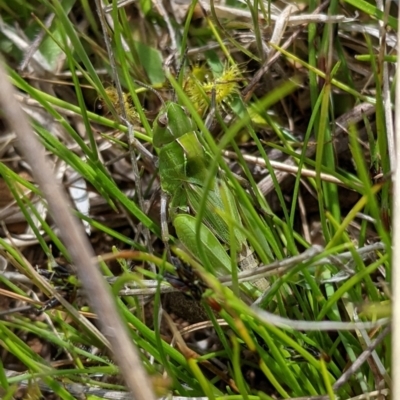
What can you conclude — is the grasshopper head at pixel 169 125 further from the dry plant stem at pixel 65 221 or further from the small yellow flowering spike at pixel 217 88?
the dry plant stem at pixel 65 221

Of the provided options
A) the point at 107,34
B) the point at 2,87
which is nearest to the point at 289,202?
the point at 107,34

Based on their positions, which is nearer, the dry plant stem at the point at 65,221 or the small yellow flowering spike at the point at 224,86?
the dry plant stem at the point at 65,221

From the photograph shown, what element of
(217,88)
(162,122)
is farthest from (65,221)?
(217,88)

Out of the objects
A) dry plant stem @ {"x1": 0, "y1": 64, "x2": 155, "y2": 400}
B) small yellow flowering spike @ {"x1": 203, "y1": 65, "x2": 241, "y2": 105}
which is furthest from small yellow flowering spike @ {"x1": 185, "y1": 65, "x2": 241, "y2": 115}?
dry plant stem @ {"x1": 0, "y1": 64, "x2": 155, "y2": 400}

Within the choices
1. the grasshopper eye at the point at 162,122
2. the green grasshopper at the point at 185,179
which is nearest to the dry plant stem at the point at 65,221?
the green grasshopper at the point at 185,179

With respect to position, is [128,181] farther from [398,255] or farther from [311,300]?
[398,255]

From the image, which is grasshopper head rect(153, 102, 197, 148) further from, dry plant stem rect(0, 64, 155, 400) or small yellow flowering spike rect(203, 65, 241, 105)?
dry plant stem rect(0, 64, 155, 400)

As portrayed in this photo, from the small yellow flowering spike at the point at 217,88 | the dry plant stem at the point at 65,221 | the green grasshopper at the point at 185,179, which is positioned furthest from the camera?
the small yellow flowering spike at the point at 217,88
